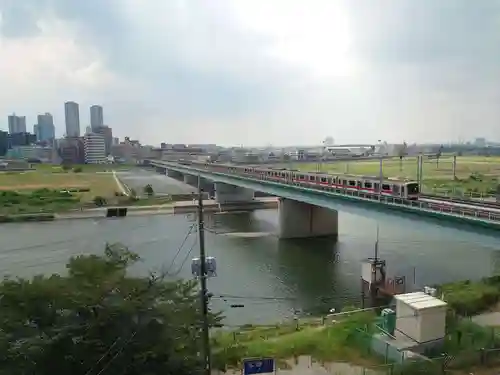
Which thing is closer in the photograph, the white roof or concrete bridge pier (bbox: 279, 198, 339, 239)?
the white roof

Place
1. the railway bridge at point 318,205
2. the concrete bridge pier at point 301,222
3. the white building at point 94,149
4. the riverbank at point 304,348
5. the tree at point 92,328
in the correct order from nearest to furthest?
the tree at point 92,328 → the riverbank at point 304,348 → the railway bridge at point 318,205 → the concrete bridge pier at point 301,222 → the white building at point 94,149

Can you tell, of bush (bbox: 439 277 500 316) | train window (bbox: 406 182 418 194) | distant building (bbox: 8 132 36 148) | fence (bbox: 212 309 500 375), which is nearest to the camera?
fence (bbox: 212 309 500 375)

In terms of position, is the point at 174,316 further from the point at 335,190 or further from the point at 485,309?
the point at 335,190

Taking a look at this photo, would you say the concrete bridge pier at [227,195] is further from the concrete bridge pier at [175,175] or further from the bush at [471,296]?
the concrete bridge pier at [175,175]

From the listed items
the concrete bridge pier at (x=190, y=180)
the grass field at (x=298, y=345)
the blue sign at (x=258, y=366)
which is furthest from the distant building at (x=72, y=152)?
the blue sign at (x=258, y=366)

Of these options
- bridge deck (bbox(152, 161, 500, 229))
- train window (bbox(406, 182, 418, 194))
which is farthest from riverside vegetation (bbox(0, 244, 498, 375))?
train window (bbox(406, 182, 418, 194))

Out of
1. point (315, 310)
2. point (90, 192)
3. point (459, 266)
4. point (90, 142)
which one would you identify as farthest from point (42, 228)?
point (90, 142)

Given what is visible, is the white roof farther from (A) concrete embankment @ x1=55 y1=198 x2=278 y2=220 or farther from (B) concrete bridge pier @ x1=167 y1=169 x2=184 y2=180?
(B) concrete bridge pier @ x1=167 y1=169 x2=184 y2=180
